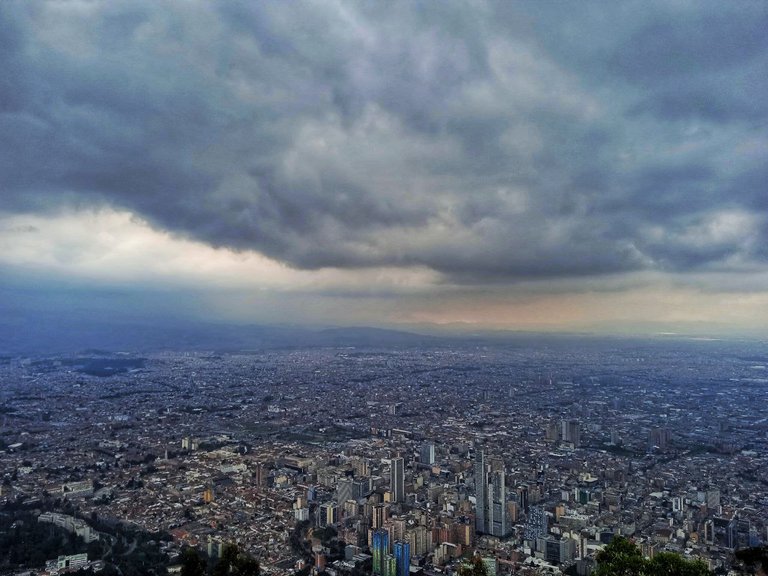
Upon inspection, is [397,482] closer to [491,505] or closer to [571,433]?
[491,505]

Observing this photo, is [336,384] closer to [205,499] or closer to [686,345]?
[205,499]

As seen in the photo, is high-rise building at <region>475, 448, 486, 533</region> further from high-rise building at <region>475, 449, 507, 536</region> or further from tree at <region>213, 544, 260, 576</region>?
tree at <region>213, 544, 260, 576</region>

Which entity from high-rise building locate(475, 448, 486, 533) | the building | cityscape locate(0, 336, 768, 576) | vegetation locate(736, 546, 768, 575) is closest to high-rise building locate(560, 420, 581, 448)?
cityscape locate(0, 336, 768, 576)

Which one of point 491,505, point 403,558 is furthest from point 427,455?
point 403,558

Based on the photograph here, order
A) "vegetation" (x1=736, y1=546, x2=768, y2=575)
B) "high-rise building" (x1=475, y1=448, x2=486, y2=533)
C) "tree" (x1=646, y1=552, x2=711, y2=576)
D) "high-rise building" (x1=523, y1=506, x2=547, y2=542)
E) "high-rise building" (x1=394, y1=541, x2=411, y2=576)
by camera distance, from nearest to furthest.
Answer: "vegetation" (x1=736, y1=546, x2=768, y2=575), "tree" (x1=646, y1=552, x2=711, y2=576), "high-rise building" (x1=394, y1=541, x2=411, y2=576), "high-rise building" (x1=523, y1=506, x2=547, y2=542), "high-rise building" (x1=475, y1=448, x2=486, y2=533)

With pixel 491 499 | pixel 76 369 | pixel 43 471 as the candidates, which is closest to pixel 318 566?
pixel 491 499

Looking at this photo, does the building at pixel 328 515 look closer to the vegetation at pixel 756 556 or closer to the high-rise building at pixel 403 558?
the high-rise building at pixel 403 558

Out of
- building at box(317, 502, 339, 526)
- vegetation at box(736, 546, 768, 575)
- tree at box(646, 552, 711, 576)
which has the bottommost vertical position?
building at box(317, 502, 339, 526)

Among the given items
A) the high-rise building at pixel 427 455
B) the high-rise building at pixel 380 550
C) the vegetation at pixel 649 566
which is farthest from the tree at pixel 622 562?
the high-rise building at pixel 427 455

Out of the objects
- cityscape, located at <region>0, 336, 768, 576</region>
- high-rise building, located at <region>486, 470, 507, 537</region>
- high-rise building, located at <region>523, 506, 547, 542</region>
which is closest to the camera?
cityscape, located at <region>0, 336, 768, 576</region>
